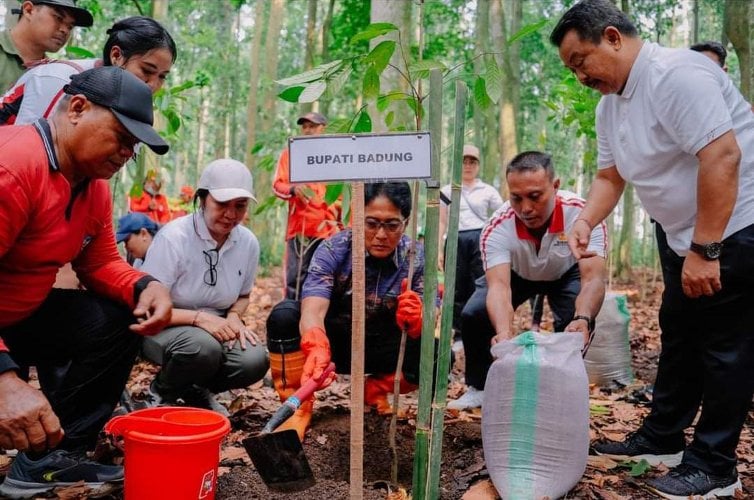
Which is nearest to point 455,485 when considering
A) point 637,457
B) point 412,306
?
point 412,306

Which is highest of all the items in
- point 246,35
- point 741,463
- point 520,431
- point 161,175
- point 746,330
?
point 246,35

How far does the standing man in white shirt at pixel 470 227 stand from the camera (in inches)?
221

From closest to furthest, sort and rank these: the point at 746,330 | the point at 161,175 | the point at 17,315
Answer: the point at 17,315 < the point at 746,330 < the point at 161,175

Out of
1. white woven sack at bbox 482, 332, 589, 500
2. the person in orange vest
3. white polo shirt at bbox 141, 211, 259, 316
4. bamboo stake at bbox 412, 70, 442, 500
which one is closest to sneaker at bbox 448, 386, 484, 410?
white woven sack at bbox 482, 332, 589, 500

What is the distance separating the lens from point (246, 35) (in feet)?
85.6

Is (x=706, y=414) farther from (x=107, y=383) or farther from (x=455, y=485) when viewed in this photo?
(x=107, y=383)

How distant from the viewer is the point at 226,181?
2.97 meters

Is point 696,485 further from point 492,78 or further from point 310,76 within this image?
point 310,76

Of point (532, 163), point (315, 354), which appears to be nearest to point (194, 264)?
point (315, 354)

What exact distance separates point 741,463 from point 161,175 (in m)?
5.78

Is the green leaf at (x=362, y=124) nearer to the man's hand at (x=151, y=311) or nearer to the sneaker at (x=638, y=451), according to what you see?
the man's hand at (x=151, y=311)

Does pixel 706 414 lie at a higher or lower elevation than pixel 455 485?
higher

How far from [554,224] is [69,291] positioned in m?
2.35

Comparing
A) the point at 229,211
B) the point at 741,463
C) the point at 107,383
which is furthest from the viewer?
the point at 229,211
